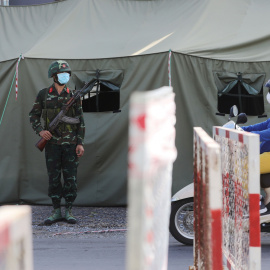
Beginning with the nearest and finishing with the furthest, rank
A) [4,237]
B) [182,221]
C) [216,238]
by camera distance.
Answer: [4,237], [216,238], [182,221]

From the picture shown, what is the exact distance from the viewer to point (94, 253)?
6.39 meters

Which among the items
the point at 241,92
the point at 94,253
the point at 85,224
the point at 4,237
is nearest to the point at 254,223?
the point at 4,237

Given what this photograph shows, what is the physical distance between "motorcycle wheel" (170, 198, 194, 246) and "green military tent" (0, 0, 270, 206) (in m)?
2.37

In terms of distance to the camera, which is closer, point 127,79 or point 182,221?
point 182,221

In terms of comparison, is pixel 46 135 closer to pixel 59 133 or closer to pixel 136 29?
pixel 59 133

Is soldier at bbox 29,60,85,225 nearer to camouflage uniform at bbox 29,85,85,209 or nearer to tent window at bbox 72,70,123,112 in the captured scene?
camouflage uniform at bbox 29,85,85,209

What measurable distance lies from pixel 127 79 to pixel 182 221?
313 cm

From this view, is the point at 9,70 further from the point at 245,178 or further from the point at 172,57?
the point at 245,178

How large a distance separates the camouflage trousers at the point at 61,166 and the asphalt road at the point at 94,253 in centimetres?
88

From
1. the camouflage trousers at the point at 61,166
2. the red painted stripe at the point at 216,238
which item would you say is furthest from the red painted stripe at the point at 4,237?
the camouflage trousers at the point at 61,166

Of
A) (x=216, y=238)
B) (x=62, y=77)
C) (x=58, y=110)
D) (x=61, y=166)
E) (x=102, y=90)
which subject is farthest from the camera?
(x=102, y=90)

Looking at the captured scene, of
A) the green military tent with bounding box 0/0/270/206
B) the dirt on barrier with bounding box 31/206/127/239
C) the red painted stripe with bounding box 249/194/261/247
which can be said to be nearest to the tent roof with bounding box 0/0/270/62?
the green military tent with bounding box 0/0/270/206

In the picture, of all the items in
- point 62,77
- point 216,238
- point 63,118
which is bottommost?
point 216,238

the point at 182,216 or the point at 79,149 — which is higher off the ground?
the point at 79,149
